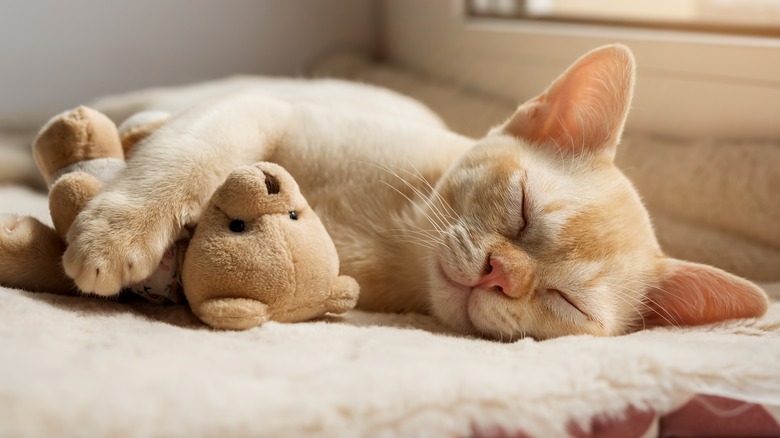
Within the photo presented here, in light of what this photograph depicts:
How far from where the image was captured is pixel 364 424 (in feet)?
2.28

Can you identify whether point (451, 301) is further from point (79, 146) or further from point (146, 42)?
point (146, 42)

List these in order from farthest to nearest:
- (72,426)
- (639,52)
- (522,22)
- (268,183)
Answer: (522,22), (639,52), (268,183), (72,426)

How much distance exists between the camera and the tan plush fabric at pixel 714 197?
1438 mm

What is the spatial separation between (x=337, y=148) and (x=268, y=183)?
1.01 ft

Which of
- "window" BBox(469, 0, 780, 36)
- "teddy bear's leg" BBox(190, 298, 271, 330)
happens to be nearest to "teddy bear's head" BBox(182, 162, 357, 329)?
"teddy bear's leg" BBox(190, 298, 271, 330)

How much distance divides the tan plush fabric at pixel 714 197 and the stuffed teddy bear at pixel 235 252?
0.83 meters

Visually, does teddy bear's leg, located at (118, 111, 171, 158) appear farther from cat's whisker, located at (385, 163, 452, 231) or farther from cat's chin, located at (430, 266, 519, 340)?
cat's chin, located at (430, 266, 519, 340)

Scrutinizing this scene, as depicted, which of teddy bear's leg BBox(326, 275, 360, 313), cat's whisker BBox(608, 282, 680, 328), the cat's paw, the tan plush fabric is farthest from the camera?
the tan plush fabric

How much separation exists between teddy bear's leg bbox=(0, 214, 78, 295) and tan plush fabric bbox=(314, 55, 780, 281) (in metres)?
1.13

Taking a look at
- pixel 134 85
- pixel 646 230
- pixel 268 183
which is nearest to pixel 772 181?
pixel 646 230

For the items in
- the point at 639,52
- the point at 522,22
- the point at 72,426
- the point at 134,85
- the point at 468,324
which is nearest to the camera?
the point at 72,426

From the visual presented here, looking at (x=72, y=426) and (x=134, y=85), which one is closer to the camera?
(x=72, y=426)

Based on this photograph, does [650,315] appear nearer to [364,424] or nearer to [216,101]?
[364,424]

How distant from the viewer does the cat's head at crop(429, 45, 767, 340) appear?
1.07 meters
